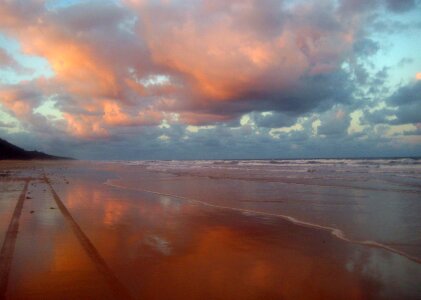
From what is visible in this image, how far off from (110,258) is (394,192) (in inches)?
658

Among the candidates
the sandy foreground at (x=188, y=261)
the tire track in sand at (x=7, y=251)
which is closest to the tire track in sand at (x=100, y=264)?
the sandy foreground at (x=188, y=261)

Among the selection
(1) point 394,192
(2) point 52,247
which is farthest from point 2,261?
(1) point 394,192

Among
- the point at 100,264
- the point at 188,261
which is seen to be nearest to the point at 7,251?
the point at 100,264

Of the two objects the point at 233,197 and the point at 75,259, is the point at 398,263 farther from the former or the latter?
the point at 233,197

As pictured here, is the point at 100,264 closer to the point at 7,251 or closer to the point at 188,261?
the point at 188,261

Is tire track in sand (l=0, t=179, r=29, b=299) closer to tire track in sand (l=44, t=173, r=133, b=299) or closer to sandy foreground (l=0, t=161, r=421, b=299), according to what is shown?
sandy foreground (l=0, t=161, r=421, b=299)

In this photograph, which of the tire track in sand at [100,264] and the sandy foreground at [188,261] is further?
the sandy foreground at [188,261]

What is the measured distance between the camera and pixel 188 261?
6.93m

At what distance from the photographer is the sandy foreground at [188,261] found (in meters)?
5.46

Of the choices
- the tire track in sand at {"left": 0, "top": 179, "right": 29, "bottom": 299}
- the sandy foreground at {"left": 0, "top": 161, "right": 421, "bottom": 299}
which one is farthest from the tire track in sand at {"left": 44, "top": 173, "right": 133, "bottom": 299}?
the tire track in sand at {"left": 0, "top": 179, "right": 29, "bottom": 299}

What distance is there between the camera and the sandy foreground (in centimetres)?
546

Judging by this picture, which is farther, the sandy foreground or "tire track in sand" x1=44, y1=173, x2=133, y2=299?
the sandy foreground

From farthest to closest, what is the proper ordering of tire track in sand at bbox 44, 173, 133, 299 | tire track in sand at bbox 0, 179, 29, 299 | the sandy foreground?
tire track in sand at bbox 0, 179, 29, 299 → the sandy foreground → tire track in sand at bbox 44, 173, 133, 299

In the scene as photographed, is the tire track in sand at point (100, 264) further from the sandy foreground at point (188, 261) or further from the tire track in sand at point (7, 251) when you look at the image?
the tire track in sand at point (7, 251)
